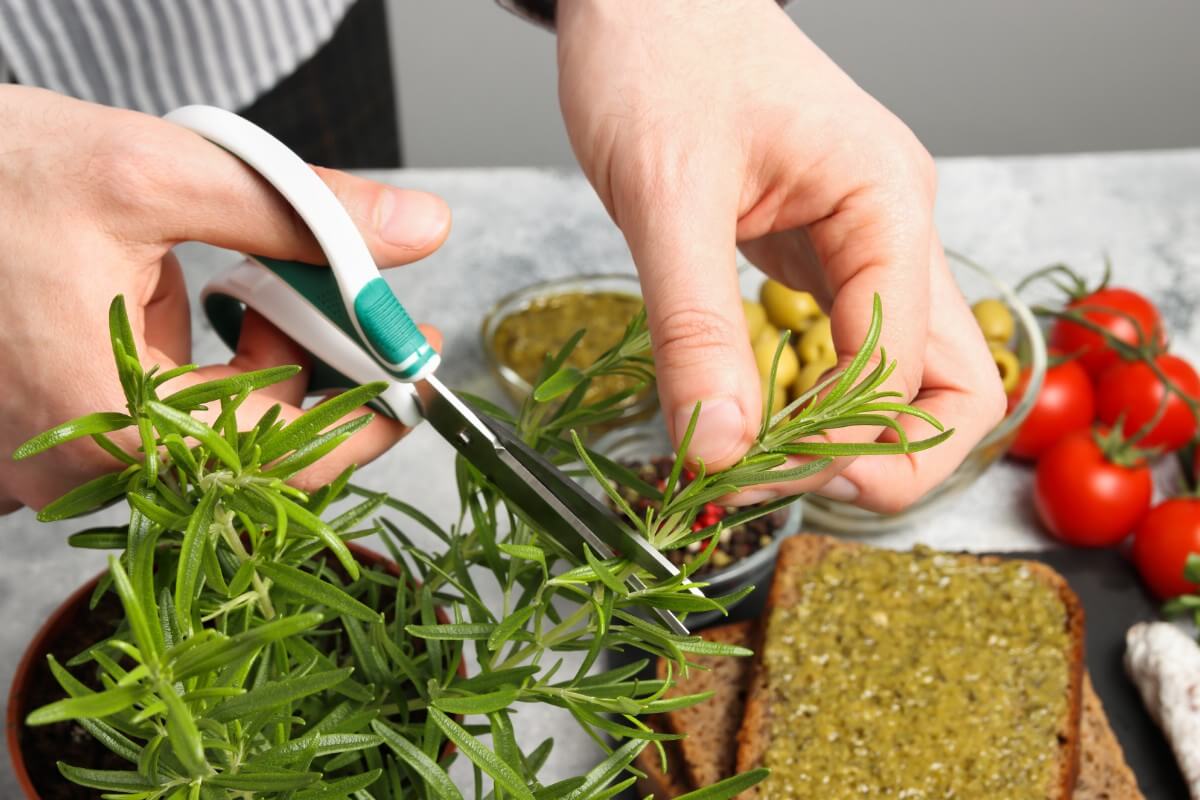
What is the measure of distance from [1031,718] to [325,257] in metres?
0.90

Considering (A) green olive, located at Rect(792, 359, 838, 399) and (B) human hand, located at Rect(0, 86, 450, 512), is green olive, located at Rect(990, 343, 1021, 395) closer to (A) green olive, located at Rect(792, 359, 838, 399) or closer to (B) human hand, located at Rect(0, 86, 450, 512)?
(A) green olive, located at Rect(792, 359, 838, 399)

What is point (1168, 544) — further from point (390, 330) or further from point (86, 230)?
point (86, 230)

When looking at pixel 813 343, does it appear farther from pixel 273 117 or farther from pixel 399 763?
pixel 273 117

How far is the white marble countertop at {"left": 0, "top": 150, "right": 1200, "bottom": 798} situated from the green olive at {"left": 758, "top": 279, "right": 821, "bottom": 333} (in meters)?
0.27

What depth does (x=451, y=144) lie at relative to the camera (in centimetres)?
345

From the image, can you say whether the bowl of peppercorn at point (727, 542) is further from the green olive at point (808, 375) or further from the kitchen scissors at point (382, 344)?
the kitchen scissors at point (382, 344)

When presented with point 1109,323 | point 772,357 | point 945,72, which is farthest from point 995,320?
point 945,72

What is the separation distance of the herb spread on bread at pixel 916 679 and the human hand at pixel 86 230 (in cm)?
71

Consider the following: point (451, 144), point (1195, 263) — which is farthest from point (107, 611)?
point (451, 144)

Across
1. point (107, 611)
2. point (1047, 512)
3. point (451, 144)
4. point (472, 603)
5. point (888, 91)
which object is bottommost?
point (451, 144)

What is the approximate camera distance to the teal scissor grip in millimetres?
825

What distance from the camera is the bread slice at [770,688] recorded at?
1.22m

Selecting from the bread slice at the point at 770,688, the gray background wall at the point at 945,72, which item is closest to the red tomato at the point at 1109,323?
the bread slice at the point at 770,688

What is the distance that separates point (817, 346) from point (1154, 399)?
1.61 feet
